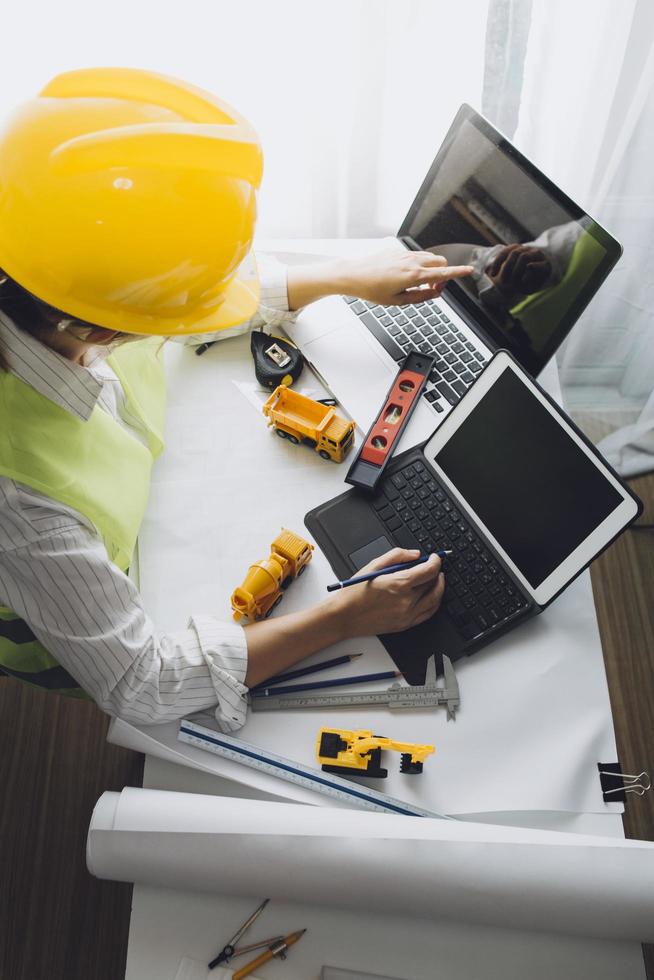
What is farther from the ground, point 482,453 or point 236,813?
point 482,453

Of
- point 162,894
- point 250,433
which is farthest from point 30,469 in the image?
point 162,894

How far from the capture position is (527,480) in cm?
94

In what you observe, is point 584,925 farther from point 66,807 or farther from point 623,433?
point 623,433

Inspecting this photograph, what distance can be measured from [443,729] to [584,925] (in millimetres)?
249

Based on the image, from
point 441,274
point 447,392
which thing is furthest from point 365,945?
point 441,274

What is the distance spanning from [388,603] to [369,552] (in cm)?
10

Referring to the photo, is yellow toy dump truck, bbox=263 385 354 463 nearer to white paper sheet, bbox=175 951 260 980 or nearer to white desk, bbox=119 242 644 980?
white desk, bbox=119 242 644 980

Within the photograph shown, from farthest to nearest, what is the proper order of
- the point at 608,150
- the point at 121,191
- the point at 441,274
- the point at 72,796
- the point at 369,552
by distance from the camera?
the point at 72,796 < the point at 608,150 < the point at 441,274 < the point at 369,552 < the point at 121,191

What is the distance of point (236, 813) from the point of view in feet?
2.64

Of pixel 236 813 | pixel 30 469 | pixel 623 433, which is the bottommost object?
pixel 623 433

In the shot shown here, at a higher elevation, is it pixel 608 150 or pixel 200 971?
pixel 608 150

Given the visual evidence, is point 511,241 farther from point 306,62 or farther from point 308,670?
point 308,670

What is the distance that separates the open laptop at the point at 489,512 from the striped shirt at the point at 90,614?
22 cm

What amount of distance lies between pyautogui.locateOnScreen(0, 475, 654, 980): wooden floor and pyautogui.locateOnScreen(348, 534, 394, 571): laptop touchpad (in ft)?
2.59
